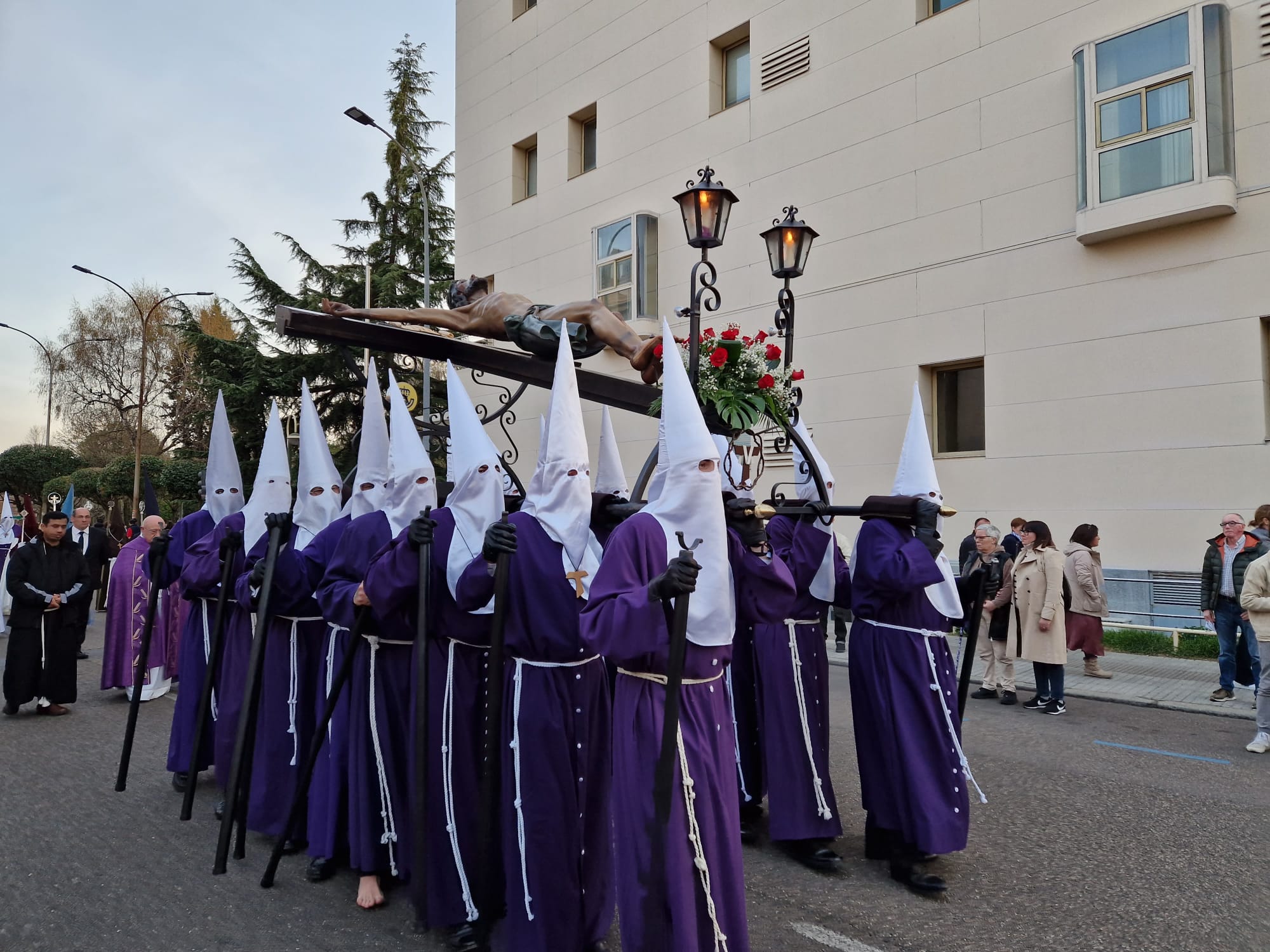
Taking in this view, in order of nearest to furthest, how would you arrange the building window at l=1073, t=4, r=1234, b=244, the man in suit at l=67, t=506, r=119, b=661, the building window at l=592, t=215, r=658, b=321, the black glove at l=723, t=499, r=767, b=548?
the black glove at l=723, t=499, r=767, b=548
the man in suit at l=67, t=506, r=119, b=661
the building window at l=1073, t=4, r=1234, b=244
the building window at l=592, t=215, r=658, b=321

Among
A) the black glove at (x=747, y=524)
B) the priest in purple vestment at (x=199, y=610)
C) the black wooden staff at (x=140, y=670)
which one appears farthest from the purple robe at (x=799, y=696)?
the black wooden staff at (x=140, y=670)

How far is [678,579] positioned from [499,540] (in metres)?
0.98

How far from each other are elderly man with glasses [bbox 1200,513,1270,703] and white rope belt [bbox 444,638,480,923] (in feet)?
25.6

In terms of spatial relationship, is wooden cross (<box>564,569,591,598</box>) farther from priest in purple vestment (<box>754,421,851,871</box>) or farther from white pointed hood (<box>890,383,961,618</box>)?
white pointed hood (<box>890,383,961,618</box>)

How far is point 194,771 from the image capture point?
5.76m

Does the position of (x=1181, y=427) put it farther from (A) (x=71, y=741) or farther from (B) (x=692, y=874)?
(A) (x=71, y=741)

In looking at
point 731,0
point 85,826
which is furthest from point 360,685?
point 731,0

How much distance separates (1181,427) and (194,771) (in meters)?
11.6

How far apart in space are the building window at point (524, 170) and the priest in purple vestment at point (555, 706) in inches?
752

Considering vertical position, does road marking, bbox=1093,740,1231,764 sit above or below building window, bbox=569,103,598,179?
below

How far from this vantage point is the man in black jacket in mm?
9211

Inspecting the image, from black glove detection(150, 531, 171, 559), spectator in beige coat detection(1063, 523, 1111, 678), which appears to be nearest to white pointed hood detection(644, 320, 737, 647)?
black glove detection(150, 531, 171, 559)

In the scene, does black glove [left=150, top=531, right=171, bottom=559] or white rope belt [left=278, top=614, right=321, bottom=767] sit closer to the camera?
white rope belt [left=278, top=614, right=321, bottom=767]

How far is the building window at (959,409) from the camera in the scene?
14.4m
